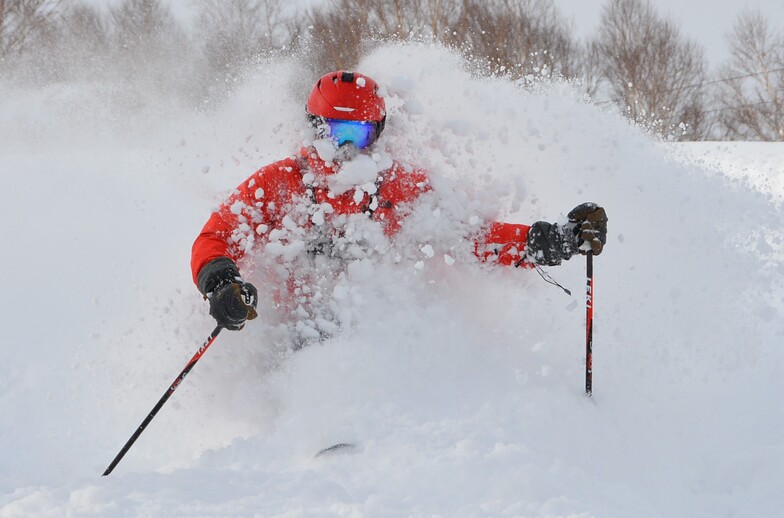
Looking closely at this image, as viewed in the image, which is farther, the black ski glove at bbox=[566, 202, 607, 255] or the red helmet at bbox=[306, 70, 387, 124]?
the red helmet at bbox=[306, 70, 387, 124]

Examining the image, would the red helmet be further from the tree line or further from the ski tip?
the tree line

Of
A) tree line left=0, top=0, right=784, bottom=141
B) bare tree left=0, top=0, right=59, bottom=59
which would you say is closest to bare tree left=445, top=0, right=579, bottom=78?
tree line left=0, top=0, right=784, bottom=141

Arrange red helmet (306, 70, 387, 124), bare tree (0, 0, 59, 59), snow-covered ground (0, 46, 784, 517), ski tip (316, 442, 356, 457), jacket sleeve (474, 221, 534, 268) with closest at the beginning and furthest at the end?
snow-covered ground (0, 46, 784, 517) → ski tip (316, 442, 356, 457) → red helmet (306, 70, 387, 124) → jacket sleeve (474, 221, 534, 268) → bare tree (0, 0, 59, 59)

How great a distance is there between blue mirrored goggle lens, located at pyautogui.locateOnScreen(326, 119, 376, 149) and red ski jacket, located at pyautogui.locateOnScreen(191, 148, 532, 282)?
→ 0.43ft

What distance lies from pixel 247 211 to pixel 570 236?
57.4 inches

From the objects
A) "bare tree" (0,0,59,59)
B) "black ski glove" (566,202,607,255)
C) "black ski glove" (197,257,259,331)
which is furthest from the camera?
"bare tree" (0,0,59,59)

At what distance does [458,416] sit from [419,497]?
0.51 meters

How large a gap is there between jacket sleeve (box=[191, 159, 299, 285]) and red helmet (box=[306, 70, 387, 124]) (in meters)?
0.34

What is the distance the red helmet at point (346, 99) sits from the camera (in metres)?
2.88

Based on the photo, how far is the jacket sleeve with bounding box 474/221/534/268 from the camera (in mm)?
3023

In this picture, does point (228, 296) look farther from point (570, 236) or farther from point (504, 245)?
point (570, 236)

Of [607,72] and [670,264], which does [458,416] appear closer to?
[670,264]

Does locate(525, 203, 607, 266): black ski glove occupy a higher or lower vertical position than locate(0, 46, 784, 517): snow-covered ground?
higher

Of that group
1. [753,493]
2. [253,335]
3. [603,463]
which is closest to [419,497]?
[603,463]
